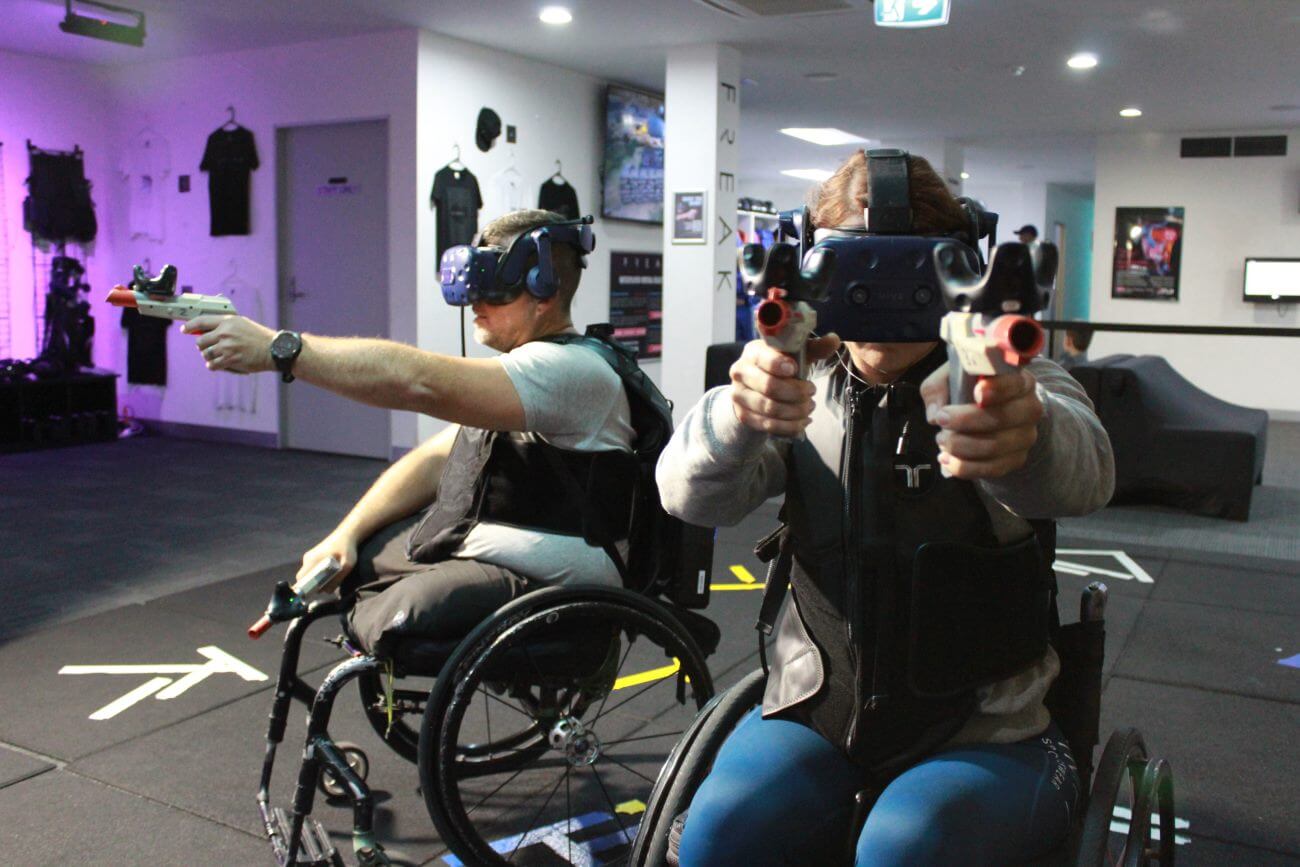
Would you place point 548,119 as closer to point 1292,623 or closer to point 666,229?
point 666,229

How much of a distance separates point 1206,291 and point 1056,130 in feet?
6.90

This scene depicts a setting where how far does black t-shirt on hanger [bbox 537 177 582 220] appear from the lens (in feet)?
25.4

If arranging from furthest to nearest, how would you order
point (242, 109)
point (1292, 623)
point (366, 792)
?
point (242, 109) → point (1292, 623) → point (366, 792)

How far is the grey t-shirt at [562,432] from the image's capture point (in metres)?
1.92

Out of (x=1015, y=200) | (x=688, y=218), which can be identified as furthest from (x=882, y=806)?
(x=1015, y=200)

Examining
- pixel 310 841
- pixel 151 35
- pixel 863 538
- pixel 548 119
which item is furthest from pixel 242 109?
pixel 863 538

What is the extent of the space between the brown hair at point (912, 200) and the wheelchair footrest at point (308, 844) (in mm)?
1292

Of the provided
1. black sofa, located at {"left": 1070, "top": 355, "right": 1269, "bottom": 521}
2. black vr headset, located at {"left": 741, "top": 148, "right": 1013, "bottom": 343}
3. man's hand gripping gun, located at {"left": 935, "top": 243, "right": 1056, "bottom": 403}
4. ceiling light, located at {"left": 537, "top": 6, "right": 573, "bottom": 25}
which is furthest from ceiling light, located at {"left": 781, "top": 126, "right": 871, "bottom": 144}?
man's hand gripping gun, located at {"left": 935, "top": 243, "right": 1056, "bottom": 403}

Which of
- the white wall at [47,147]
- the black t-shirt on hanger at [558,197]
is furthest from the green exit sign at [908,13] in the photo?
the white wall at [47,147]

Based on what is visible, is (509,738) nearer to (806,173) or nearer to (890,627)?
(890,627)

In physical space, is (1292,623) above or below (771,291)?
below

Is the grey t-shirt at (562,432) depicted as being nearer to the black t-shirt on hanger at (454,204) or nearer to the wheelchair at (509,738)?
the wheelchair at (509,738)

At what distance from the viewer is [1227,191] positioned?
10.9 meters

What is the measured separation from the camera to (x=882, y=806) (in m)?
1.21
